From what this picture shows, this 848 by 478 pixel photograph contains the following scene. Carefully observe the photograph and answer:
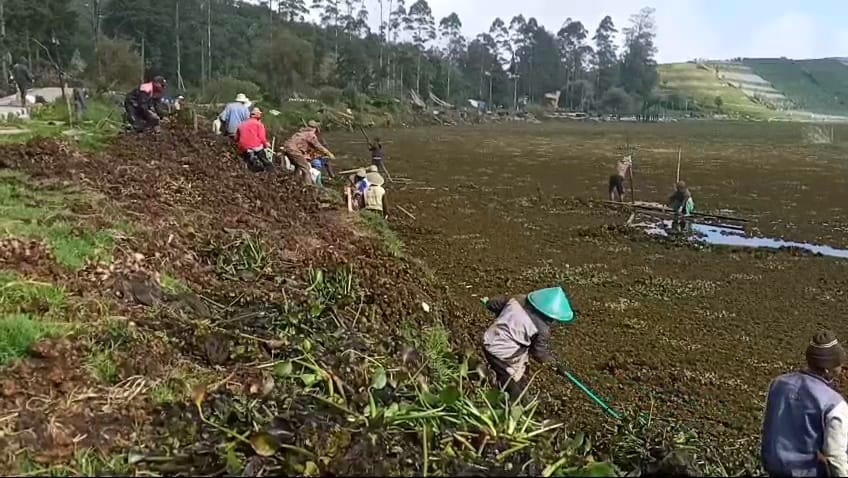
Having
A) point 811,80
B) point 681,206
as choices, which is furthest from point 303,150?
point 811,80

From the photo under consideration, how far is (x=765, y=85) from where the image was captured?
148 meters

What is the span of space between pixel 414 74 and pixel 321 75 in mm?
14037

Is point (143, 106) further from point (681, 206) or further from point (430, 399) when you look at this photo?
point (430, 399)

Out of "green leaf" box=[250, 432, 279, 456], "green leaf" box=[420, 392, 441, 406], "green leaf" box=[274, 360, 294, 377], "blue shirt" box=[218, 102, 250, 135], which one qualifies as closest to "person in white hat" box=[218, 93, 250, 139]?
"blue shirt" box=[218, 102, 250, 135]

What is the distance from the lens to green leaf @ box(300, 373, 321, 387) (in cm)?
441

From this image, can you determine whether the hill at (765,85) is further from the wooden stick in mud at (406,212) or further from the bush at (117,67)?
the wooden stick in mud at (406,212)

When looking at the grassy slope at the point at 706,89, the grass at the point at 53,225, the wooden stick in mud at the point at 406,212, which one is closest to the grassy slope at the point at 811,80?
the grassy slope at the point at 706,89

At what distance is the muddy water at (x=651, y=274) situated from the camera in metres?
7.66

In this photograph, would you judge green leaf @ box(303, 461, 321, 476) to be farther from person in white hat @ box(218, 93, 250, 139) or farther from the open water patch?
the open water patch

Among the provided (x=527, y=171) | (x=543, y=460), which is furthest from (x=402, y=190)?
(x=543, y=460)

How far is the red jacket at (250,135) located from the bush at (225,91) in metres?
28.5

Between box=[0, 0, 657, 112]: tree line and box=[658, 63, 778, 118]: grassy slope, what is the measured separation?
43.4ft

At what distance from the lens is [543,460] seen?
12.3 ft

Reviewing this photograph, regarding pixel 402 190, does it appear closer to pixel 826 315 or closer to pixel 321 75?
pixel 826 315
